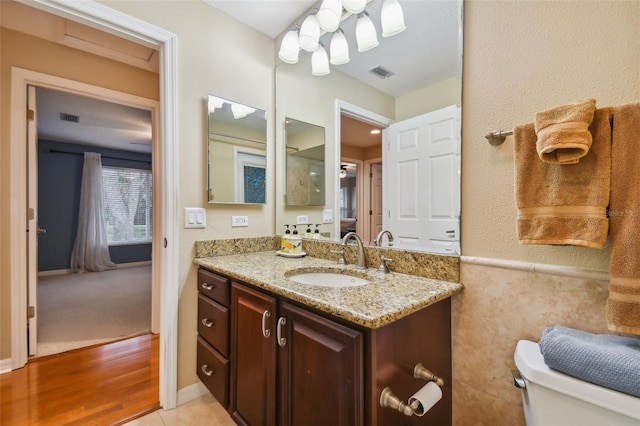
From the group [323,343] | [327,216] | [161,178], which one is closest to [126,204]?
[161,178]

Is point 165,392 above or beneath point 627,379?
beneath

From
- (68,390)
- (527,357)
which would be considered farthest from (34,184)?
(527,357)

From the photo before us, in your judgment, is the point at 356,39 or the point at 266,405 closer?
the point at 266,405

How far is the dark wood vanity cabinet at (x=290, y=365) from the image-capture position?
805 millimetres

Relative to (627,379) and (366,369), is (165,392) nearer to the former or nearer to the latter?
(366,369)

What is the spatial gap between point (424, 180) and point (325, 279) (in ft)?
2.28

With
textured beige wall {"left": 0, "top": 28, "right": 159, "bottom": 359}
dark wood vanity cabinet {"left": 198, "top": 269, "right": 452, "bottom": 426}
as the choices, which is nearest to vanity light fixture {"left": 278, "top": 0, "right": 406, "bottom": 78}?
dark wood vanity cabinet {"left": 198, "top": 269, "right": 452, "bottom": 426}

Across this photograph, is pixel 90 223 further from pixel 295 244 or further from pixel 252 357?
pixel 252 357

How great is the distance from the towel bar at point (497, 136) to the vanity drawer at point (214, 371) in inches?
60.9

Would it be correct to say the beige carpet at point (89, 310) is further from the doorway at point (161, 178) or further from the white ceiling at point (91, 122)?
the white ceiling at point (91, 122)

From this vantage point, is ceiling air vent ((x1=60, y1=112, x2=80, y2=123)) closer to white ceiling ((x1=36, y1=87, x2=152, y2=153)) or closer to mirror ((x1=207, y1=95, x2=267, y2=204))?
white ceiling ((x1=36, y1=87, x2=152, y2=153))

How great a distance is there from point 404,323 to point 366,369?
20 cm

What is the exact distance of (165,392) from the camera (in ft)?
5.16

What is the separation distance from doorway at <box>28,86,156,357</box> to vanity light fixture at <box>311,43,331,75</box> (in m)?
1.63
